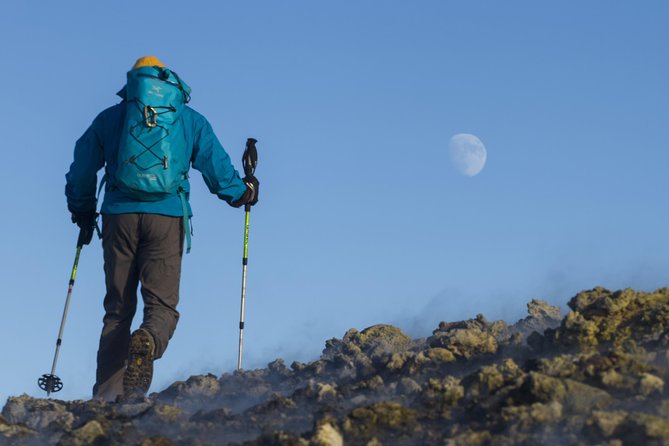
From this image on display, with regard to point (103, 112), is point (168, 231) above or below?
below

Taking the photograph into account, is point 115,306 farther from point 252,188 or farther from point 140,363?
point 252,188

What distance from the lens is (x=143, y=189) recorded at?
1093cm

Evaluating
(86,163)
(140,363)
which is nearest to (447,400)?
(140,363)

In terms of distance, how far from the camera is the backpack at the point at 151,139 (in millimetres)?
10898

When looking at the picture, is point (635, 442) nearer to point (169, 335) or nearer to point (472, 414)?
point (472, 414)

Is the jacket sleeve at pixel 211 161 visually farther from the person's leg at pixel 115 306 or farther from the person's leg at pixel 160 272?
the person's leg at pixel 115 306

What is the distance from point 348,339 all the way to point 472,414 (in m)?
5.08

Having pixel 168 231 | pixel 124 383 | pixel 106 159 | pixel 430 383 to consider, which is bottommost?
pixel 124 383

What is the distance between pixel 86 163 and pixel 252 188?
193cm

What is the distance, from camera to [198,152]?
11672 mm

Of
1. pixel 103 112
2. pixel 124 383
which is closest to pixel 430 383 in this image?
pixel 124 383

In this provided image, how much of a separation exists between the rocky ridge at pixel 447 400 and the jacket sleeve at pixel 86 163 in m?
2.53

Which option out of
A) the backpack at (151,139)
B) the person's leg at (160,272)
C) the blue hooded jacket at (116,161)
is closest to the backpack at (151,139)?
the backpack at (151,139)

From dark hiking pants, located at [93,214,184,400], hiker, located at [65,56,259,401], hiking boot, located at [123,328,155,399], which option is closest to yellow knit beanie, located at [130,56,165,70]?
hiker, located at [65,56,259,401]
